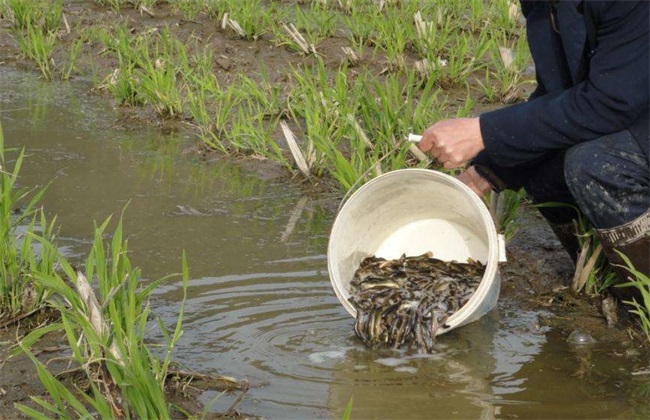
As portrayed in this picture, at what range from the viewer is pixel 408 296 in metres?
3.62

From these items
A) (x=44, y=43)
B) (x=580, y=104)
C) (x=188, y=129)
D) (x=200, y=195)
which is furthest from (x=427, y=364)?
(x=44, y=43)

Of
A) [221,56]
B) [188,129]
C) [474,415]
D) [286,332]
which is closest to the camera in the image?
[474,415]

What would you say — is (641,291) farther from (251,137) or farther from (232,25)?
(232,25)

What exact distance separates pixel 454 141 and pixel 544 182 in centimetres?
46

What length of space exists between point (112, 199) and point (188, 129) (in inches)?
46.0

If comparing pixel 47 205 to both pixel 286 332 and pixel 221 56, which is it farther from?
pixel 221 56

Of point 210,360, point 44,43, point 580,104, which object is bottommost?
point 44,43

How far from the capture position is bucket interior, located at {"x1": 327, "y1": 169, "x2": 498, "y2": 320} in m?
3.61

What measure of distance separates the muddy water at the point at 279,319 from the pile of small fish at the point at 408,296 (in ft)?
0.20

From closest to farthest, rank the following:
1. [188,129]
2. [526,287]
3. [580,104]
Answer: [580,104], [526,287], [188,129]

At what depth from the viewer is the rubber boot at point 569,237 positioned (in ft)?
12.7

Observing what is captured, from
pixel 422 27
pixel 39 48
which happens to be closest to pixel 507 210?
pixel 422 27

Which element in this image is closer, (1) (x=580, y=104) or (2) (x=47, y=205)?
(1) (x=580, y=104)

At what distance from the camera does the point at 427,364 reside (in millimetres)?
3367
